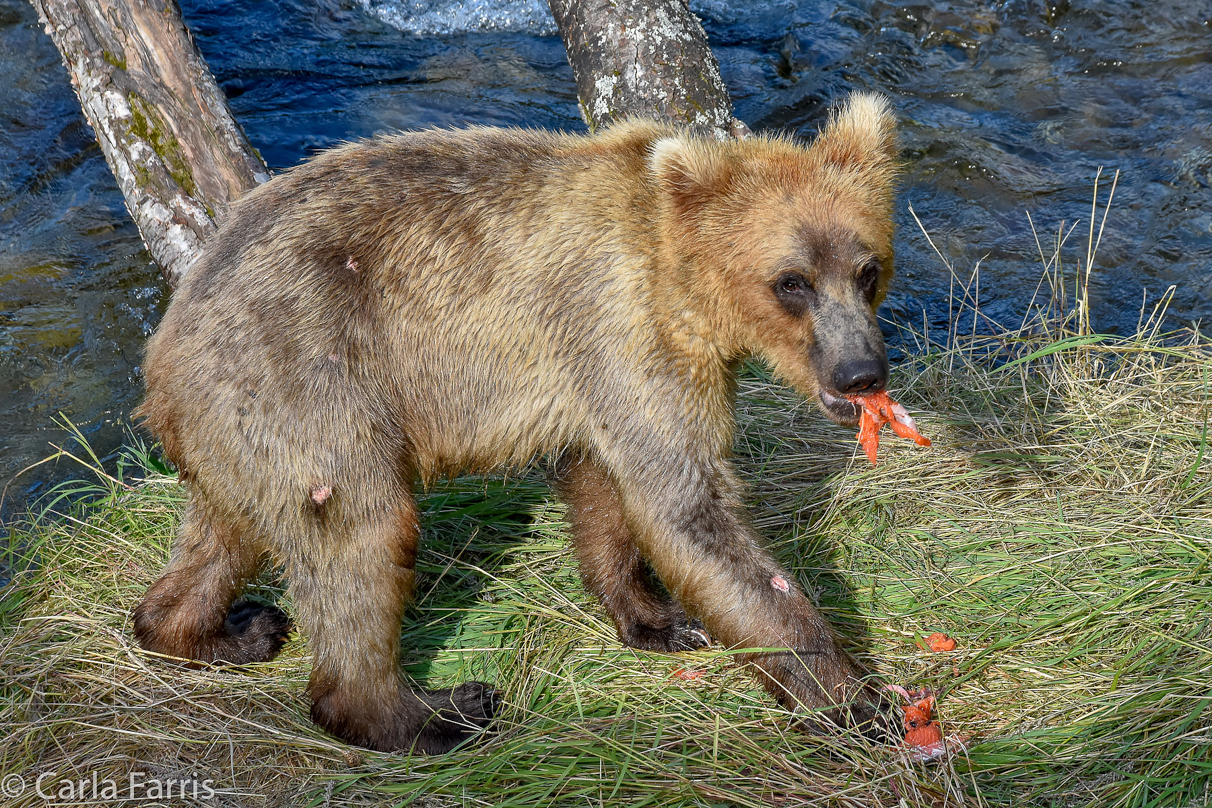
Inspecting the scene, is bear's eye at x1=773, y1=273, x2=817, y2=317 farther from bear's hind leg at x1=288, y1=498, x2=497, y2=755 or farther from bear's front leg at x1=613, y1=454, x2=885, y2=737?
Result: bear's hind leg at x1=288, y1=498, x2=497, y2=755

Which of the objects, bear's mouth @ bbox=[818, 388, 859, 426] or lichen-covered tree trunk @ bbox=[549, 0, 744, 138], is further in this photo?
lichen-covered tree trunk @ bbox=[549, 0, 744, 138]

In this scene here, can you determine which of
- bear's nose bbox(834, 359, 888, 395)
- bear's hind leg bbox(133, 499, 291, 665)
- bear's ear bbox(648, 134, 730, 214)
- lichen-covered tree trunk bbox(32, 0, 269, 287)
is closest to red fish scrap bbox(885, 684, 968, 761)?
bear's nose bbox(834, 359, 888, 395)

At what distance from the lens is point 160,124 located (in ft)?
19.6

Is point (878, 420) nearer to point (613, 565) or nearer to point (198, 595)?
point (613, 565)

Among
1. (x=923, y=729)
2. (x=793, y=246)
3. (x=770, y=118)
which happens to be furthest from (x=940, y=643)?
(x=770, y=118)

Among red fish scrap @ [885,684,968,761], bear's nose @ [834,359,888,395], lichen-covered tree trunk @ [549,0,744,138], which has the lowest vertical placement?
red fish scrap @ [885,684,968,761]

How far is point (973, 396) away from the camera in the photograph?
6.40 meters

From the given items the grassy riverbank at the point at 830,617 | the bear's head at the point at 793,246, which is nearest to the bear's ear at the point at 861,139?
the bear's head at the point at 793,246

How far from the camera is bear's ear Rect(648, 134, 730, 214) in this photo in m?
4.27

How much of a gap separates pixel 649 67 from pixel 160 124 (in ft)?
9.32

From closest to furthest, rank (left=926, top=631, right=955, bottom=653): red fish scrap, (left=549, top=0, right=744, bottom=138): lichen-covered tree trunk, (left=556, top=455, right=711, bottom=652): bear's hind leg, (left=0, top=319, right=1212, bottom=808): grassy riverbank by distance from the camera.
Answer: (left=0, top=319, right=1212, bottom=808): grassy riverbank → (left=926, top=631, right=955, bottom=653): red fish scrap → (left=556, top=455, right=711, bottom=652): bear's hind leg → (left=549, top=0, right=744, bottom=138): lichen-covered tree trunk

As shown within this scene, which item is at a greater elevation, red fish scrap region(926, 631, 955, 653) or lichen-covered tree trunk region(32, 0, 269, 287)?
lichen-covered tree trunk region(32, 0, 269, 287)

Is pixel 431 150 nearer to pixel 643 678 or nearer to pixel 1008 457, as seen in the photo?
pixel 643 678

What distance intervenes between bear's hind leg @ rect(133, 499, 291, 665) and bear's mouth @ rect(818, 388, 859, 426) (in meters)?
2.50
